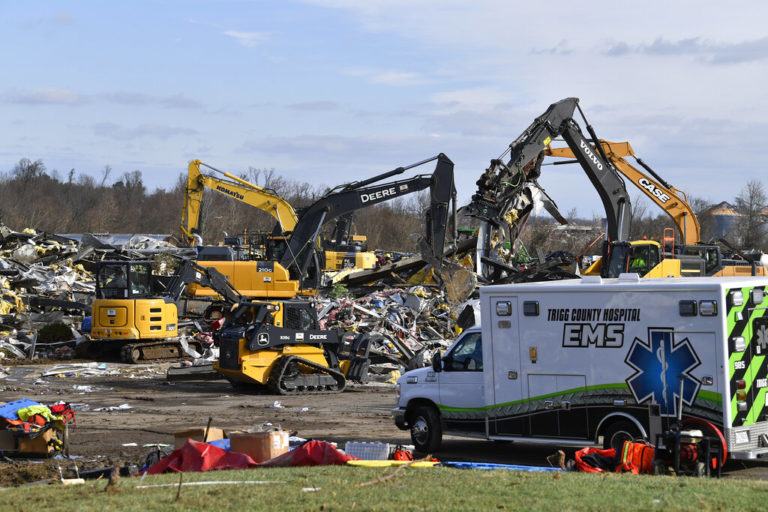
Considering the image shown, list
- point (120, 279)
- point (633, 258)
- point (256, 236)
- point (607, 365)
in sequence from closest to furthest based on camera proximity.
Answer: point (607, 365), point (633, 258), point (120, 279), point (256, 236)

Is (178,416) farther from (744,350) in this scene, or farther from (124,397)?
(744,350)

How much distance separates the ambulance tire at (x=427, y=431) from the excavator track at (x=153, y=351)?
15.3 meters

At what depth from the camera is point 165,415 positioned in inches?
731

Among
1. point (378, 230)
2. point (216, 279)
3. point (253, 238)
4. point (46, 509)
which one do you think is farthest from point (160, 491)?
point (378, 230)

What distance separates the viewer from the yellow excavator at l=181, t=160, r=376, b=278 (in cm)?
3228

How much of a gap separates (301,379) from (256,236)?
51.6 ft

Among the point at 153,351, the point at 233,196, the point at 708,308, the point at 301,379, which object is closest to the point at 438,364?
the point at 708,308

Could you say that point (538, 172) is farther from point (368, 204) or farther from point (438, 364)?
point (438, 364)

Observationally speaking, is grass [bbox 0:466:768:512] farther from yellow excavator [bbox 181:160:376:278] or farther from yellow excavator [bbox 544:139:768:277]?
yellow excavator [bbox 181:160:376:278]

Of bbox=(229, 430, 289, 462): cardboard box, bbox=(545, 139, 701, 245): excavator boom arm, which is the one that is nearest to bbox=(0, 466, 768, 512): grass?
bbox=(229, 430, 289, 462): cardboard box

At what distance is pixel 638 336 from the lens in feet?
39.7

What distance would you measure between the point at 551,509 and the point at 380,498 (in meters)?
1.62

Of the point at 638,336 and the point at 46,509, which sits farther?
the point at 638,336

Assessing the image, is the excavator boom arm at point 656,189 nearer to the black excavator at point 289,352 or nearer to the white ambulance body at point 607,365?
the black excavator at point 289,352
